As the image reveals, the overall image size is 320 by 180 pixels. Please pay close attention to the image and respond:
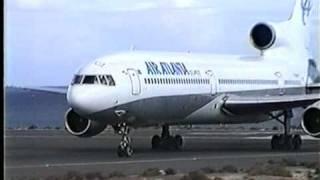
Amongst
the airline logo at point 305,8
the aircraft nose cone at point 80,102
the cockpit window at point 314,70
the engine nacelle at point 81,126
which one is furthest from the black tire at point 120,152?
the airline logo at point 305,8

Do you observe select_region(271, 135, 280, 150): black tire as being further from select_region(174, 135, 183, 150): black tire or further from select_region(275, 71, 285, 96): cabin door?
select_region(275, 71, 285, 96): cabin door

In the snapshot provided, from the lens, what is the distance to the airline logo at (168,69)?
1184 centimetres

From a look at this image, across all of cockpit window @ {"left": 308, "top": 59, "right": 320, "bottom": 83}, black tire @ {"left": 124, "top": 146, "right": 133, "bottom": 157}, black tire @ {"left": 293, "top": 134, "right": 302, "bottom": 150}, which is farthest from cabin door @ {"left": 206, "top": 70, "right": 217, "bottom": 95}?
cockpit window @ {"left": 308, "top": 59, "right": 320, "bottom": 83}

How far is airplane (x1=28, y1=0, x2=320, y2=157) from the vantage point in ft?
32.9

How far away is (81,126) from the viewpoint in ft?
32.8

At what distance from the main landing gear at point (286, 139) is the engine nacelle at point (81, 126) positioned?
236cm

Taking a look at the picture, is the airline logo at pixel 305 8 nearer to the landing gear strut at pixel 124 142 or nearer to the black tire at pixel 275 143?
the black tire at pixel 275 143

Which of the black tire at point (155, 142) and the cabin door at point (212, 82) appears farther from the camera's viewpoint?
the cabin door at point (212, 82)

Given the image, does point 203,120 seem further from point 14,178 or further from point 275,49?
point 14,178

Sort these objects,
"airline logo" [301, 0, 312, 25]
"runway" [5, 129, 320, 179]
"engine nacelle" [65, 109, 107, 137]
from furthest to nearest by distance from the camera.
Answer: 1. "engine nacelle" [65, 109, 107, 137]
2. "runway" [5, 129, 320, 179]
3. "airline logo" [301, 0, 312, 25]

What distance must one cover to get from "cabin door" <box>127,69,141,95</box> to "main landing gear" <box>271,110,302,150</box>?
2492mm

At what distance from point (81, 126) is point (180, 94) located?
257cm

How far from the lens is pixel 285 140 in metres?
8.27

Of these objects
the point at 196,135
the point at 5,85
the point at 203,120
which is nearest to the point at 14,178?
the point at 5,85
